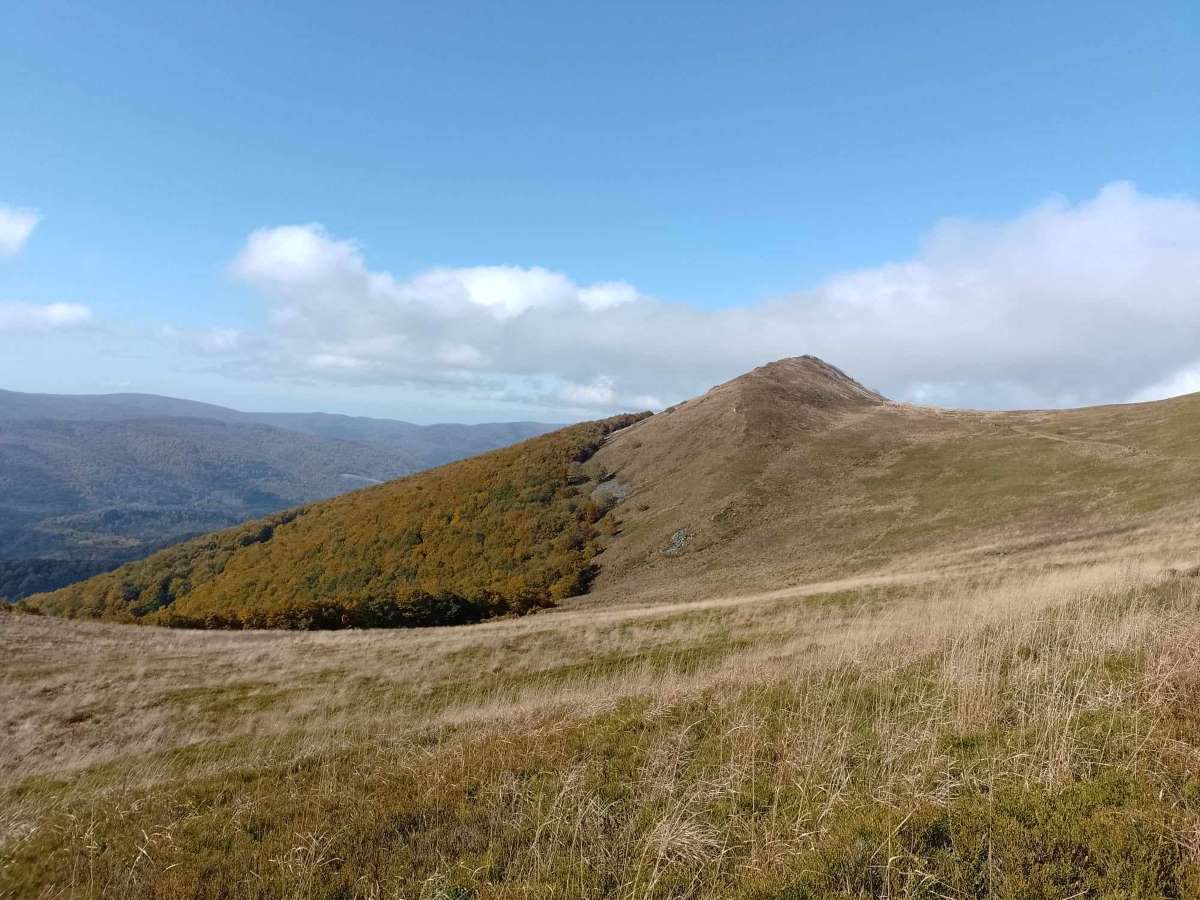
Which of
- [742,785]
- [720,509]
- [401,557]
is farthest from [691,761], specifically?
[401,557]

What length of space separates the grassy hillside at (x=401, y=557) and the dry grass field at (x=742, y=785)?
36.3 metres

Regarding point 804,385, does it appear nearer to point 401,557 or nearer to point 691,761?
point 401,557

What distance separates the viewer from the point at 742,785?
6.26 meters

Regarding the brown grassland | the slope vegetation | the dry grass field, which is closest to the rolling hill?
the slope vegetation

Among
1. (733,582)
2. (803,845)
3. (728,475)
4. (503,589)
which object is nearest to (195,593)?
(503,589)

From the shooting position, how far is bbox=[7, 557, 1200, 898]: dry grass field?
191 inches

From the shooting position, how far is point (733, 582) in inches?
1422

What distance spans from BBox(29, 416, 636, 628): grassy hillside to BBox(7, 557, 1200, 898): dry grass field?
36317 mm

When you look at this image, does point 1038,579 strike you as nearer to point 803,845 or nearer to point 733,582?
point 803,845

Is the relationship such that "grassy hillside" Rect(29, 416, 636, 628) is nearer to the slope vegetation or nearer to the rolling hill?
the rolling hill

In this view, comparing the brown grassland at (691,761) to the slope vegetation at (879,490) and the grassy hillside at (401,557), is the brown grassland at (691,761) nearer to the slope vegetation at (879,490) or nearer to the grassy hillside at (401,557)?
the slope vegetation at (879,490)

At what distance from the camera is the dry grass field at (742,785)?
486 centimetres

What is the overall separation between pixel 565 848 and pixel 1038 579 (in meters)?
15.0

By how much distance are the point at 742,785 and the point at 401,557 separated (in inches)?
2638
